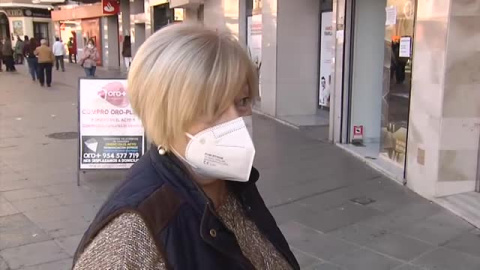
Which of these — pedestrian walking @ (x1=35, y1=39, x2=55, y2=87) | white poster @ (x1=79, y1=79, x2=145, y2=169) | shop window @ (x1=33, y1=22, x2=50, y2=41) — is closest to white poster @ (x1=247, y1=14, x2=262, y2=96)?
white poster @ (x1=79, y1=79, x2=145, y2=169)

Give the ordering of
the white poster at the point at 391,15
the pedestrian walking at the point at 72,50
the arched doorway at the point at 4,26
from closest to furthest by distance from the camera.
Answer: the white poster at the point at 391,15
the pedestrian walking at the point at 72,50
the arched doorway at the point at 4,26

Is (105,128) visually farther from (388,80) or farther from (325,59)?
(325,59)

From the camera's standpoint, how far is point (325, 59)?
441 inches

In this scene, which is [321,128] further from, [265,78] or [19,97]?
[19,97]

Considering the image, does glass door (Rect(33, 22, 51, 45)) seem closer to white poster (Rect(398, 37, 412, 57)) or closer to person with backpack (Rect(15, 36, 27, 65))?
person with backpack (Rect(15, 36, 27, 65))

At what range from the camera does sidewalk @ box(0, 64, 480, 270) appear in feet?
14.8

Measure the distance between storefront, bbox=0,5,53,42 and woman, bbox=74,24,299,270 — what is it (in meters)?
45.6

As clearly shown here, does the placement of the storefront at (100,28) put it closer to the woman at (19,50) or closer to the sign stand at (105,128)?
the woman at (19,50)

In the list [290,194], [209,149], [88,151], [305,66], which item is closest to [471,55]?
[290,194]

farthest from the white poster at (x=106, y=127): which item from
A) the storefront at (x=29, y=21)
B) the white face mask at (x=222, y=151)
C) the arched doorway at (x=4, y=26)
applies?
the arched doorway at (x=4, y=26)

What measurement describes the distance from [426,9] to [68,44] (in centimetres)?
3042

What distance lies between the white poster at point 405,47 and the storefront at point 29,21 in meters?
41.5

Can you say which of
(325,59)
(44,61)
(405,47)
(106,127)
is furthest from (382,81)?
(44,61)

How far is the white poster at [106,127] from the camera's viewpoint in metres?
6.51
